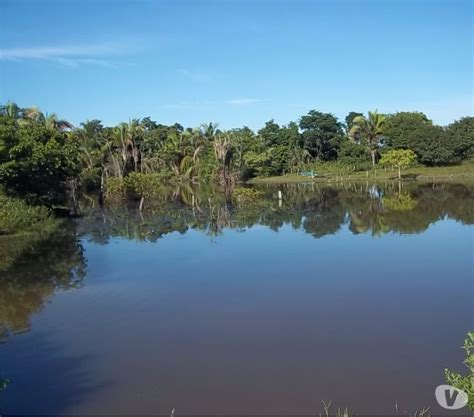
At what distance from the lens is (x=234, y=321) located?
8219 mm

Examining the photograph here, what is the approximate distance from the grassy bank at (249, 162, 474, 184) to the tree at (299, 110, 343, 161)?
99.3 inches

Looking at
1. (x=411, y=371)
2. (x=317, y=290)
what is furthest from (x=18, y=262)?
(x=411, y=371)

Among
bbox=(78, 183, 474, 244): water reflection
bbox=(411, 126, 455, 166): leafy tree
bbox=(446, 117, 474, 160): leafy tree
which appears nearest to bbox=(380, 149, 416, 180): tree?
bbox=(411, 126, 455, 166): leafy tree

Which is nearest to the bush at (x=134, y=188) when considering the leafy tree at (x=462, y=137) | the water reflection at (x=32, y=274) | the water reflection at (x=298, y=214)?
the water reflection at (x=298, y=214)

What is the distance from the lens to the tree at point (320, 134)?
48688 mm

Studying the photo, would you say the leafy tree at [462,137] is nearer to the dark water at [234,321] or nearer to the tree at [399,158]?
the tree at [399,158]

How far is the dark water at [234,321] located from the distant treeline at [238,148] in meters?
14.5

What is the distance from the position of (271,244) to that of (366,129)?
32.6 m

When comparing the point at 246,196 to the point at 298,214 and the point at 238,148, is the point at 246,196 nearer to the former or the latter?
the point at 298,214

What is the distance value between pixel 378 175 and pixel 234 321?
36814 mm

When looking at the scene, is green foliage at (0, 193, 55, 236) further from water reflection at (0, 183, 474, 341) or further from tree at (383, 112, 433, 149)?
tree at (383, 112, 433, 149)

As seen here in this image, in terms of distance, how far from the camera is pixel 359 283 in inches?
403

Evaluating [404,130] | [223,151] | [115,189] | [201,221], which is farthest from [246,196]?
[404,130]

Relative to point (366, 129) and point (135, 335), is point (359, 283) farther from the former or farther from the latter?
point (366, 129)
